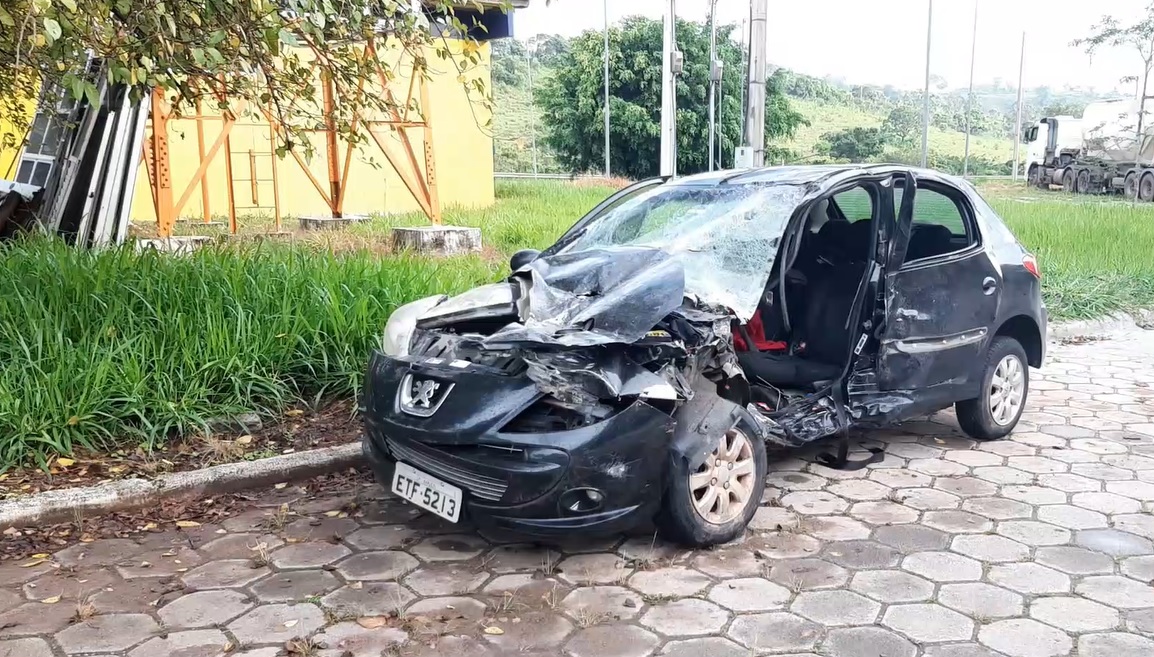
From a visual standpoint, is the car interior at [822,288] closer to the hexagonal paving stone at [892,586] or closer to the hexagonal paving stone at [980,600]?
the hexagonal paving stone at [892,586]

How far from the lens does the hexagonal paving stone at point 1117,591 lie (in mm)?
3250

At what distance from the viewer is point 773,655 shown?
2918 millimetres

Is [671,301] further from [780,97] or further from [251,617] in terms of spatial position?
[780,97]

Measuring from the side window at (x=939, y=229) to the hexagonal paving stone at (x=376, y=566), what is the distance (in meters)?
3.08

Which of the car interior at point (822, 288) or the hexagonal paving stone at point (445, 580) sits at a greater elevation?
the car interior at point (822, 288)

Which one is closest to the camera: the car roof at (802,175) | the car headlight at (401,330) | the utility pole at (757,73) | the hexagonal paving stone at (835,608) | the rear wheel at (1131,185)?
the hexagonal paving stone at (835,608)

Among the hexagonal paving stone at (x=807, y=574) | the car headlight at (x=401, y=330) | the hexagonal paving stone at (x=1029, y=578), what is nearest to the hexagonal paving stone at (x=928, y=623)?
the hexagonal paving stone at (x=807, y=574)

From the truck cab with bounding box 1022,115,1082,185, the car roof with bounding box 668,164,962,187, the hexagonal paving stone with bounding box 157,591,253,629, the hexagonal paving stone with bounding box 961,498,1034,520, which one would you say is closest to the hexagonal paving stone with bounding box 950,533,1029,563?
the hexagonal paving stone with bounding box 961,498,1034,520

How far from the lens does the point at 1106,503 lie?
167 inches

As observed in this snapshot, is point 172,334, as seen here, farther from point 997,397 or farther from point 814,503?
point 997,397

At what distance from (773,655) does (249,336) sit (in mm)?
3542

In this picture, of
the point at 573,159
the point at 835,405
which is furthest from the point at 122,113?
the point at 573,159

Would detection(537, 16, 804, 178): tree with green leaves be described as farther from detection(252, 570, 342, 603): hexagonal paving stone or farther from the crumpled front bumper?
detection(252, 570, 342, 603): hexagonal paving stone

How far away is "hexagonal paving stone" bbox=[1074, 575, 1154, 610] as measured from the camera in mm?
3250
